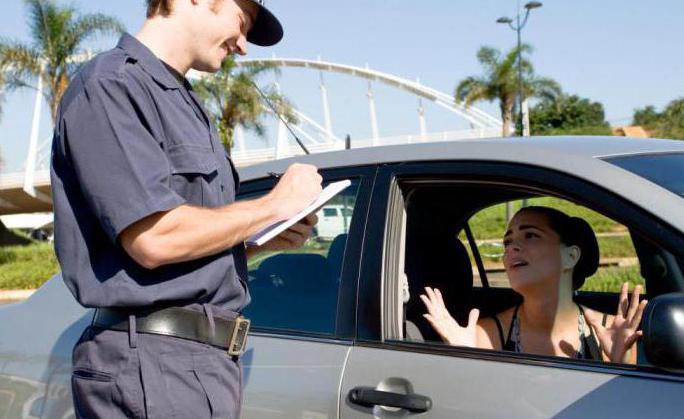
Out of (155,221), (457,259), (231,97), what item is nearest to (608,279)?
(457,259)

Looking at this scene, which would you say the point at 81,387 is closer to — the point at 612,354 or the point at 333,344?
the point at 333,344

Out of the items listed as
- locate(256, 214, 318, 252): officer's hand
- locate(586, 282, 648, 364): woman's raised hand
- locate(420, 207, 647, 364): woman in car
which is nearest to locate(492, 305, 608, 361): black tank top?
locate(420, 207, 647, 364): woman in car

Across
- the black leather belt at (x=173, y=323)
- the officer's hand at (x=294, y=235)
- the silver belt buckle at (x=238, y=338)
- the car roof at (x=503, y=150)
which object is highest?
the car roof at (x=503, y=150)

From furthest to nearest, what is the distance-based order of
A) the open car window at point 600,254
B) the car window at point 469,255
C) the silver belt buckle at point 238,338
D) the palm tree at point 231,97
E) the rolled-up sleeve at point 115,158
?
the palm tree at point 231,97
the open car window at point 600,254
the car window at point 469,255
the silver belt buckle at point 238,338
the rolled-up sleeve at point 115,158

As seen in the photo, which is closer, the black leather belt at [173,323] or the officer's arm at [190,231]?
the officer's arm at [190,231]

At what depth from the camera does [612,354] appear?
7.15ft

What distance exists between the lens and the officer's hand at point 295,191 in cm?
184

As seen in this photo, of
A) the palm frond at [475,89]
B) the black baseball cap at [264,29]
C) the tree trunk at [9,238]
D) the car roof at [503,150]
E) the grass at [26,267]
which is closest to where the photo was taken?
the black baseball cap at [264,29]

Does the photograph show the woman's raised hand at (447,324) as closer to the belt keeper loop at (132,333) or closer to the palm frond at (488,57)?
the belt keeper loop at (132,333)

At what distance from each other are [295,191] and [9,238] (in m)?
49.4

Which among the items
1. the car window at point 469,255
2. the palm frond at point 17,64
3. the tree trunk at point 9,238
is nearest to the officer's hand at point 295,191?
the car window at point 469,255

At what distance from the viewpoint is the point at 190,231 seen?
169 cm

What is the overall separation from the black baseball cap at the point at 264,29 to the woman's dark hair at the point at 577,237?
109cm

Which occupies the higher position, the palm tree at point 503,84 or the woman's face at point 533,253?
the palm tree at point 503,84
